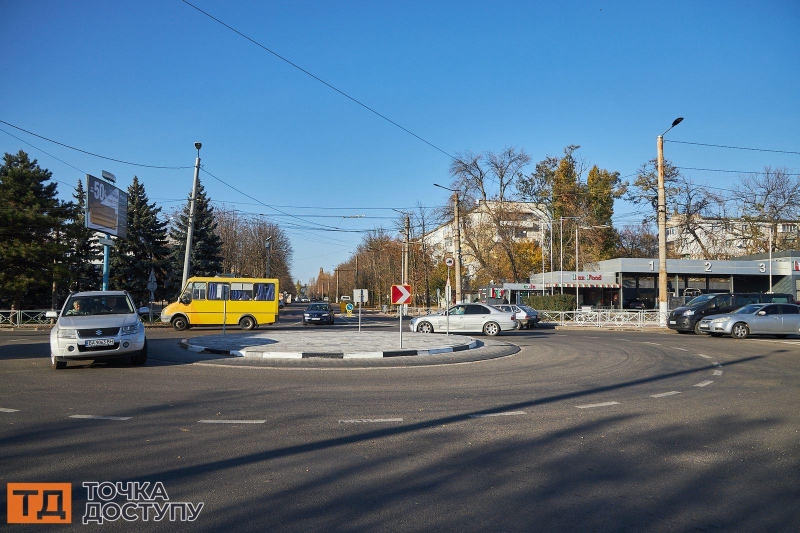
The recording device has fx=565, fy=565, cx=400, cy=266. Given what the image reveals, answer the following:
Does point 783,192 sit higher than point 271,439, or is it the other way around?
point 783,192

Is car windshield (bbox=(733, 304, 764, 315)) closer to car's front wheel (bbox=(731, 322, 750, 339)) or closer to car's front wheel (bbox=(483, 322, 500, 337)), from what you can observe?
car's front wheel (bbox=(731, 322, 750, 339))

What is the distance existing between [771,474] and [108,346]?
41.5ft

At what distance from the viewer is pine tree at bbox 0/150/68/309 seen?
32.5m

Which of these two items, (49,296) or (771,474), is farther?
(49,296)

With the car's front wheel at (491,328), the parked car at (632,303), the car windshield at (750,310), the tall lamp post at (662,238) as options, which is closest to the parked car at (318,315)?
the car's front wheel at (491,328)

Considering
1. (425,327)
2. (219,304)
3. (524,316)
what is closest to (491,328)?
(425,327)

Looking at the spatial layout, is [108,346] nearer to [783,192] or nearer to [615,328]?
[615,328]

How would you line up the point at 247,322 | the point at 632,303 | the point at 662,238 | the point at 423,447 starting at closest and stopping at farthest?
the point at 423,447
the point at 247,322
the point at 662,238
the point at 632,303

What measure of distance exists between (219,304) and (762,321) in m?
25.7

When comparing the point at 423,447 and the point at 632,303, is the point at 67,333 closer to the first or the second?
the point at 423,447

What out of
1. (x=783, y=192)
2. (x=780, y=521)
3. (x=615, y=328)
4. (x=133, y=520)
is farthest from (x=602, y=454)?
(x=783, y=192)

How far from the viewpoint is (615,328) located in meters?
34.8

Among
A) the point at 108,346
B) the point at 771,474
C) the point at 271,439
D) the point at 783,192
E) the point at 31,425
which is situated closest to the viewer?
the point at 771,474

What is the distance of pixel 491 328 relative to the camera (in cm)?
2538
